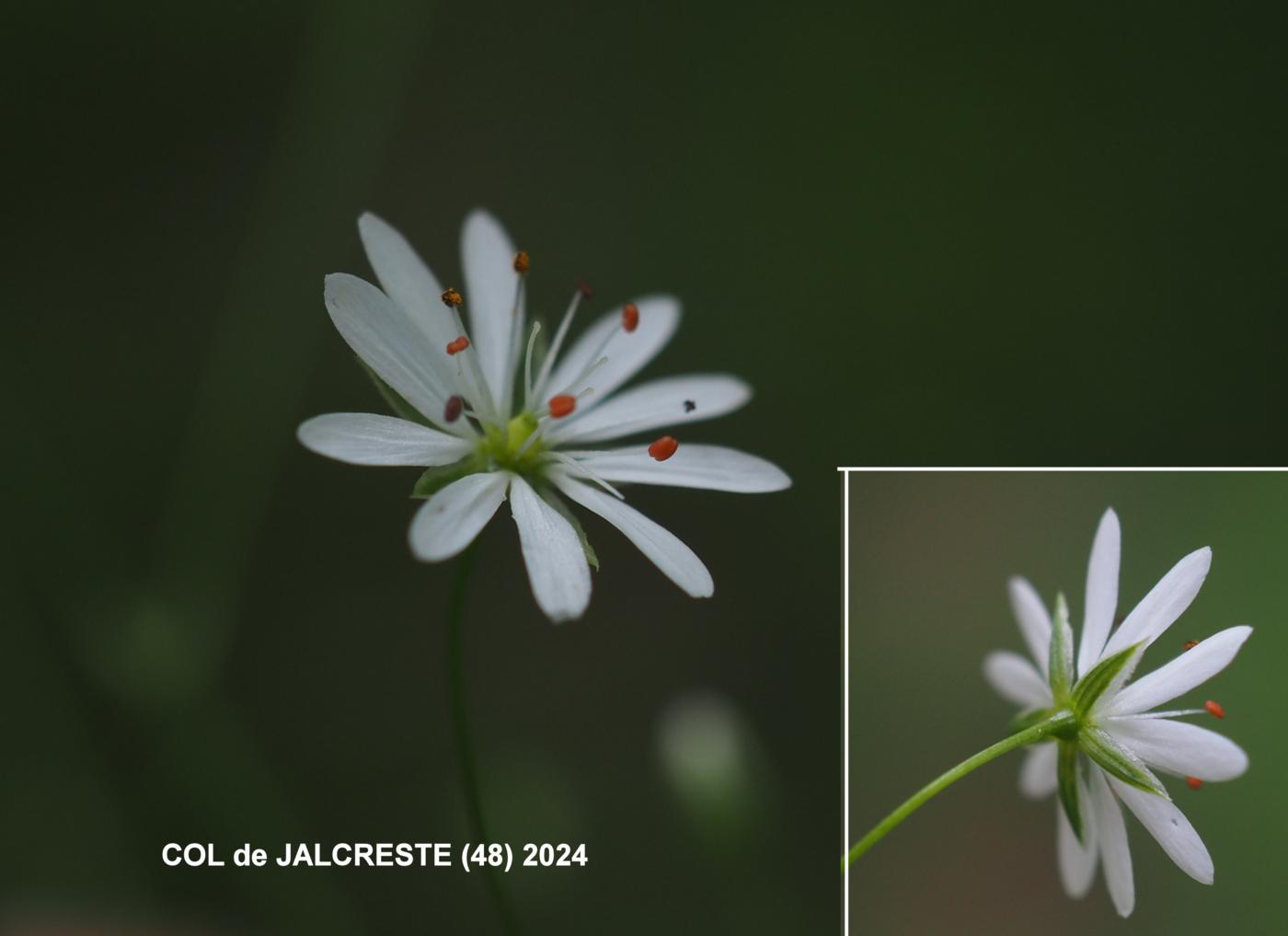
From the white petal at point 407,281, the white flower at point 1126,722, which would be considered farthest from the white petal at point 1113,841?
the white petal at point 407,281

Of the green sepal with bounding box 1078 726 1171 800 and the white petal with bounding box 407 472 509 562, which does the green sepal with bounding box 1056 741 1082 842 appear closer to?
the green sepal with bounding box 1078 726 1171 800

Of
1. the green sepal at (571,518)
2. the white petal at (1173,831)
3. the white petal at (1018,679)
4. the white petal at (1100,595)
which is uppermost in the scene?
the green sepal at (571,518)

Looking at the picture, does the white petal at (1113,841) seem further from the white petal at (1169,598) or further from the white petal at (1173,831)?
the white petal at (1169,598)

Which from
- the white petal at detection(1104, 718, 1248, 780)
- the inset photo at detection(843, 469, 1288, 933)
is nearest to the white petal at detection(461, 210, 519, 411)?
the inset photo at detection(843, 469, 1288, 933)

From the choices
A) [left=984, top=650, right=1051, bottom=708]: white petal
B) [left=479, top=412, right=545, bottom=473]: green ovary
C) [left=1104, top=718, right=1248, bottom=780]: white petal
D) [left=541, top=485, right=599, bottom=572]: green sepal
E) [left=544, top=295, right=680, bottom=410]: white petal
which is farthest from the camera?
[left=544, top=295, right=680, bottom=410]: white petal

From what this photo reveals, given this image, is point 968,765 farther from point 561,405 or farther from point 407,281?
point 407,281
